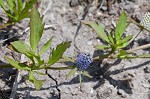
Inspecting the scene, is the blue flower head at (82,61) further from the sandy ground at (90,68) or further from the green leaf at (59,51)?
the sandy ground at (90,68)

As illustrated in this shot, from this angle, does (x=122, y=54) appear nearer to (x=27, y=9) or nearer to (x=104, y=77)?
(x=104, y=77)

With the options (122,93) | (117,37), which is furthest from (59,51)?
(122,93)

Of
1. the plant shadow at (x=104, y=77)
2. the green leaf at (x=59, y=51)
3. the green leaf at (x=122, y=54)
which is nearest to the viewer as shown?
the green leaf at (x=59, y=51)

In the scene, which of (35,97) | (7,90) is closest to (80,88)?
(35,97)

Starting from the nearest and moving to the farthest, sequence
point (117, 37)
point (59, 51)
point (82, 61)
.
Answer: point (59, 51)
point (82, 61)
point (117, 37)

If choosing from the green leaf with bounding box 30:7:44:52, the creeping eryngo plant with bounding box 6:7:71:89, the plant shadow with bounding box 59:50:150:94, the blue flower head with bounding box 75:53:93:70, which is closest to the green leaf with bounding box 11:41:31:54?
the creeping eryngo plant with bounding box 6:7:71:89

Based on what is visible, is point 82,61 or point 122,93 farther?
point 122,93

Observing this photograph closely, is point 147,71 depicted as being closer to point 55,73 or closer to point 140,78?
point 140,78

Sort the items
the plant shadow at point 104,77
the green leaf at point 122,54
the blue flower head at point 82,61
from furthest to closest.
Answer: the plant shadow at point 104,77
the green leaf at point 122,54
the blue flower head at point 82,61

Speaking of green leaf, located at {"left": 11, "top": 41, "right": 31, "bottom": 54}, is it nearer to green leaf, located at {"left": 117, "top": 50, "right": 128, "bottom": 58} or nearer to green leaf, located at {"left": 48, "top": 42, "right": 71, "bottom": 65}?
green leaf, located at {"left": 48, "top": 42, "right": 71, "bottom": 65}

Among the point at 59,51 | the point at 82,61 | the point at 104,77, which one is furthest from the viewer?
the point at 104,77

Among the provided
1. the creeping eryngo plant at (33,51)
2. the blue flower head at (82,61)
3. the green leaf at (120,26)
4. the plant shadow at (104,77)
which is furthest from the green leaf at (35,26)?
the green leaf at (120,26)
